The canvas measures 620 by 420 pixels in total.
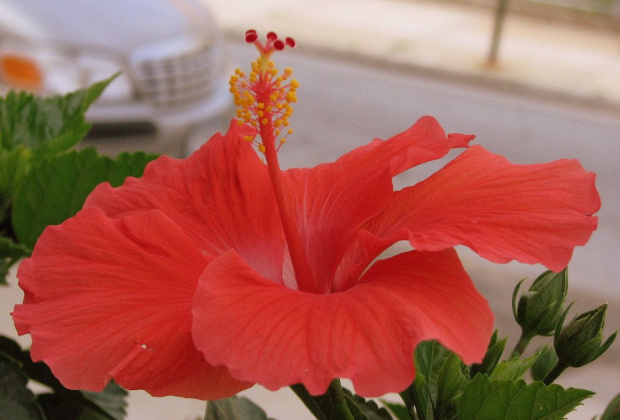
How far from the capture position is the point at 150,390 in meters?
0.46

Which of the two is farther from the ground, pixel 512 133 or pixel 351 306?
pixel 351 306

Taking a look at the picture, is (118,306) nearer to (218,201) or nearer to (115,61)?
(218,201)

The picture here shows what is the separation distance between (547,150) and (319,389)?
452 centimetres

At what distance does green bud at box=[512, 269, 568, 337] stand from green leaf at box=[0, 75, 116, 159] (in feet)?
1.49

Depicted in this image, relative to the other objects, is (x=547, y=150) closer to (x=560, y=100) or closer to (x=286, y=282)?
(x=560, y=100)

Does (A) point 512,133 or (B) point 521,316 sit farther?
(A) point 512,133

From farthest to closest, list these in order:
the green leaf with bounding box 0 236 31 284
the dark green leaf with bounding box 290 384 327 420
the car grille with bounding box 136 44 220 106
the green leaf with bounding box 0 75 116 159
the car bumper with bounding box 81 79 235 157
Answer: the car grille with bounding box 136 44 220 106 → the car bumper with bounding box 81 79 235 157 → the green leaf with bounding box 0 75 116 159 → the green leaf with bounding box 0 236 31 284 → the dark green leaf with bounding box 290 384 327 420

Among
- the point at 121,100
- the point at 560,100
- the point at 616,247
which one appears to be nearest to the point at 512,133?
the point at 560,100

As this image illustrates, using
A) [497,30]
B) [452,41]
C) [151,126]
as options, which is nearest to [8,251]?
[151,126]

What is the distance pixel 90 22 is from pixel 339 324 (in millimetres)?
2919

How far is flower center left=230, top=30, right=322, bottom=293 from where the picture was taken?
55 cm

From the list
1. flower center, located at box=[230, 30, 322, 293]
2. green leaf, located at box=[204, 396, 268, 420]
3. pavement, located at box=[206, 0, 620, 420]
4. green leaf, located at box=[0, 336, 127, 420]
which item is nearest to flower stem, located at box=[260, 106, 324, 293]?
flower center, located at box=[230, 30, 322, 293]

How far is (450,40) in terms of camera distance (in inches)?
265

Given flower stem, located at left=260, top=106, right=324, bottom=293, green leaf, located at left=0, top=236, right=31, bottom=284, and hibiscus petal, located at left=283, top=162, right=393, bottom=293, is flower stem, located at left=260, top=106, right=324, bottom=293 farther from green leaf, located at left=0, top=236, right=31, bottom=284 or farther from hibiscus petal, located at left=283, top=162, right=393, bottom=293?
green leaf, located at left=0, top=236, right=31, bottom=284
